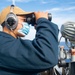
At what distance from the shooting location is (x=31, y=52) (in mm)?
2662

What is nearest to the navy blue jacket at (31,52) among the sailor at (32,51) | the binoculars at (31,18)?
the sailor at (32,51)

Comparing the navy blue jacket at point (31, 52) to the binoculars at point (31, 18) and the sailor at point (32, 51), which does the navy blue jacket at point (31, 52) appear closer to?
the sailor at point (32, 51)

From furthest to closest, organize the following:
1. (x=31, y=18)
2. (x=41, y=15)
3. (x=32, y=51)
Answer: (x=31, y=18)
(x=41, y=15)
(x=32, y=51)

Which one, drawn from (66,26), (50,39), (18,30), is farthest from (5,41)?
(66,26)

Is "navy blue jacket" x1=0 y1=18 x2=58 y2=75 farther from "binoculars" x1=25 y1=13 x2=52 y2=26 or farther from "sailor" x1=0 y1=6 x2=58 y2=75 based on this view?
"binoculars" x1=25 y1=13 x2=52 y2=26

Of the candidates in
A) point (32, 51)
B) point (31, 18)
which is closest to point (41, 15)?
point (31, 18)

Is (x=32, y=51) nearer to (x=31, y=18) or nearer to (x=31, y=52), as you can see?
(x=31, y=52)

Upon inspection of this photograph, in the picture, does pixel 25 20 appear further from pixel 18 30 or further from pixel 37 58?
pixel 37 58

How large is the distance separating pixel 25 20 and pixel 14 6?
0.20 metres

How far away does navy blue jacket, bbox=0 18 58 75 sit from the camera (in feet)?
8.65

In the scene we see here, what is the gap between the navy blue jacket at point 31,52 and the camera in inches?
104

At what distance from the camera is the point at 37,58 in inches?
104

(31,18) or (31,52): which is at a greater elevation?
(31,18)

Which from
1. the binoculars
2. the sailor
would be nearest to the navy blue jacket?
the sailor
